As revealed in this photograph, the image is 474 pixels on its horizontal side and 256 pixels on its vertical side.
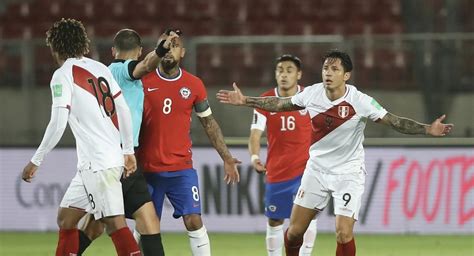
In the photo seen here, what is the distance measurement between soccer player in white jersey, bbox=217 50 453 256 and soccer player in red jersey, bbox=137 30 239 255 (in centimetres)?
35

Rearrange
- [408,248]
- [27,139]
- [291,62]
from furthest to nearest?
[27,139] < [408,248] < [291,62]

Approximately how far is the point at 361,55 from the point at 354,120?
18.9 feet

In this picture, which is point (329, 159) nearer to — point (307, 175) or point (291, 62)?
point (307, 175)

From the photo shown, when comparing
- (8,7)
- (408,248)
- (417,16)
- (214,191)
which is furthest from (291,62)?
(8,7)

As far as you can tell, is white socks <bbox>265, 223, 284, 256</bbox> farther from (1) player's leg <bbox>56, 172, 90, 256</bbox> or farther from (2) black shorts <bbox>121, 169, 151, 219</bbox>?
(1) player's leg <bbox>56, 172, 90, 256</bbox>

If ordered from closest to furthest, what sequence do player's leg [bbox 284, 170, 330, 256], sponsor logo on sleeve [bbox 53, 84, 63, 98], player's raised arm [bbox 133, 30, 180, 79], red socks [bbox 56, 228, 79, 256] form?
sponsor logo on sleeve [bbox 53, 84, 63, 98] → player's raised arm [bbox 133, 30, 180, 79] → red socks [bbox 56, 228, 79, 256] → player's leg [bbox 284, 170, 330, 256]

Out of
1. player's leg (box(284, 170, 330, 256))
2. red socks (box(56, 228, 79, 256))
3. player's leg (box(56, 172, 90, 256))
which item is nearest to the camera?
player's leg (box(56, 172, 90, 256))

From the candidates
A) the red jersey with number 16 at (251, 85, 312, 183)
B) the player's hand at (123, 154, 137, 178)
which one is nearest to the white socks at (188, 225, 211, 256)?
the player's hand at (123, 154, 137, 178)

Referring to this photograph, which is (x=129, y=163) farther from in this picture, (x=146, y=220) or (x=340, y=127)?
(x=340, y=127)

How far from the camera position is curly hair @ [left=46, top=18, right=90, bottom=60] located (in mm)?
7805

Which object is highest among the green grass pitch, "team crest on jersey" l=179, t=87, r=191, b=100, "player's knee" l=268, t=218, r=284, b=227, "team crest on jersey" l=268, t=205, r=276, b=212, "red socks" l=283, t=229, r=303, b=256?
"team crest on jersey" l=179, t=87, r=191, b=100

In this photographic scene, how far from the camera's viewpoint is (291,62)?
10.4m

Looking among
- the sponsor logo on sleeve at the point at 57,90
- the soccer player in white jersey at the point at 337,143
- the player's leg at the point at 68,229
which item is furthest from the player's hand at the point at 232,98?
the sponsor logo on sleeve at the point at 57,90

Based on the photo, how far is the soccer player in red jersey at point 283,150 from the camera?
10312mm
